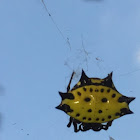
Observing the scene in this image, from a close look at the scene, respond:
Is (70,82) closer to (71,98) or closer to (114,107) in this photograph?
(71,98)

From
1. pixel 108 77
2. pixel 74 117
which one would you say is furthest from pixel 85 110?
pixel 108 77

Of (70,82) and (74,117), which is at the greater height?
(70,82)

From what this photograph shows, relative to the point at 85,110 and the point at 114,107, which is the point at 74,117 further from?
the point at 114,107

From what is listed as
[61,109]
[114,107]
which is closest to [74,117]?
[61,109]

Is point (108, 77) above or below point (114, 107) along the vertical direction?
above

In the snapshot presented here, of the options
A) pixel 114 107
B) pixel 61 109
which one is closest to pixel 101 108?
pixel 114 107
